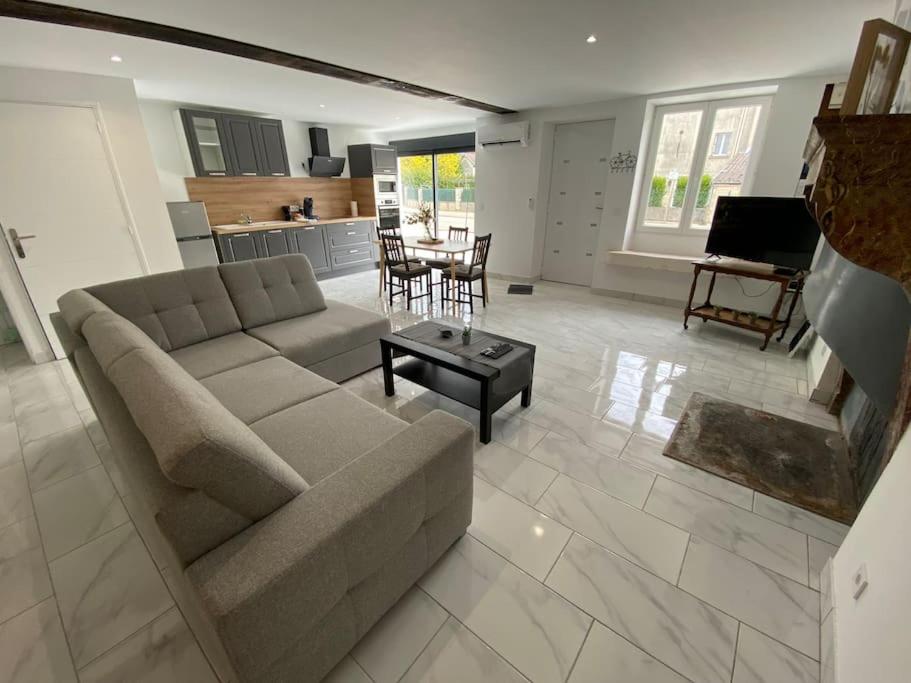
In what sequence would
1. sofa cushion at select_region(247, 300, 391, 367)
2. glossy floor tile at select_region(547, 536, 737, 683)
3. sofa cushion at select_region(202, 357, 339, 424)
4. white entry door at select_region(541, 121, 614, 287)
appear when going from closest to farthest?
glossy floor tile at select_region(547, 536, 737, 683), sofa cushion at select_region(202, 357, 339, 424), sofa cushion at select_region(247, 300, 391, 367), white entry door at select_region(541, 121, 614, 287)

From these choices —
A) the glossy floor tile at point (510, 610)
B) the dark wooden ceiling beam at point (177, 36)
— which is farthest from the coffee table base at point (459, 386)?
the dark wooden ceiling beam at point (177, 36)

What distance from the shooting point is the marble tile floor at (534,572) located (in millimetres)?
1250

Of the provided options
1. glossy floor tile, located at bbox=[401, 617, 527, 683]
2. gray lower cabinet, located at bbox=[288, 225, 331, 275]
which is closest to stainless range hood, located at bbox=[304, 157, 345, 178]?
gray lower cabinet, located at bbox=[288, 225, 331, 275]

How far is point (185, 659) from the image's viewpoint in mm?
1266

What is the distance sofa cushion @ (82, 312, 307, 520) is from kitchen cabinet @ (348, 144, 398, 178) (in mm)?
6311

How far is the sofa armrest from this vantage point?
879mm

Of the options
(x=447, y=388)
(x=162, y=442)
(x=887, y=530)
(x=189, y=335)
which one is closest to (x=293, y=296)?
(x=189, y=335)

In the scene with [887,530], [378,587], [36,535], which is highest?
[887,530]

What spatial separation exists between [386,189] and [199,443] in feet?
23.0

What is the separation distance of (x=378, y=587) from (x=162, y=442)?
2.61ft

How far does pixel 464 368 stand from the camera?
2217 mm

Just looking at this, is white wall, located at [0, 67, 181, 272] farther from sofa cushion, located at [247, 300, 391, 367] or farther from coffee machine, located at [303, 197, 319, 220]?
coffee machine, located at [303, 197, 319, 220]

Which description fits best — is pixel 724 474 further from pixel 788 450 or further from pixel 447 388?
pixel 447 388

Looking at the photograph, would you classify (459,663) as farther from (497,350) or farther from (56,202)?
(56,202)
